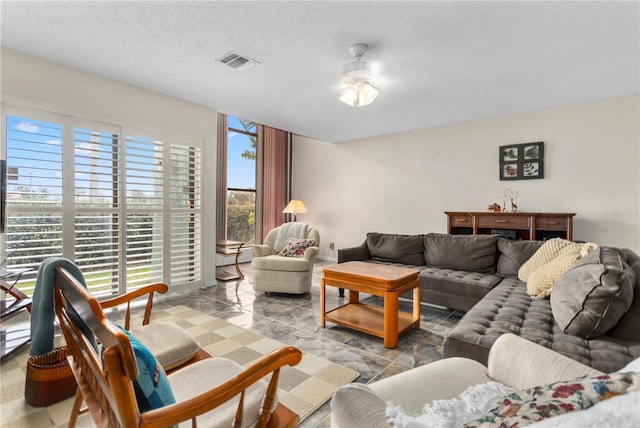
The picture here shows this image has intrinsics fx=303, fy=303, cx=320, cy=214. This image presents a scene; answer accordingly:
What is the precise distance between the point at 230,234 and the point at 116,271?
2913 mm

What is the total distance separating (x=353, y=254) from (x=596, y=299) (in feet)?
8.52

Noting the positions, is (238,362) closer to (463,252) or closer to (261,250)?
(261,250)

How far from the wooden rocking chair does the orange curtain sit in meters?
5.35

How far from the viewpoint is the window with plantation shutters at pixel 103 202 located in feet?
8.77

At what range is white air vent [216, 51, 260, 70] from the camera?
8.65 feet

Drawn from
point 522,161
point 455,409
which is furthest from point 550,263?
point 522,161

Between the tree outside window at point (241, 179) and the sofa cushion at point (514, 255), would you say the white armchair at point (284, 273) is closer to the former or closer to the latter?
the sofa cushion at point (514, 255)

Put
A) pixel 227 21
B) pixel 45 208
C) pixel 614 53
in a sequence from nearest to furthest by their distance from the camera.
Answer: pixel 227 21, pixel 614 53, pixel 45 208

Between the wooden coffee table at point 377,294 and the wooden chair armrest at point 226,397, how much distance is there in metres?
1.58

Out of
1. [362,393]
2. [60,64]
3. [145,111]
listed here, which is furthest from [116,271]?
[362,393]

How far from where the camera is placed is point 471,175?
187 inches

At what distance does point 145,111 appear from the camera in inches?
136

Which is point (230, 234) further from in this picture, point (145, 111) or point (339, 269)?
point (339, 269)

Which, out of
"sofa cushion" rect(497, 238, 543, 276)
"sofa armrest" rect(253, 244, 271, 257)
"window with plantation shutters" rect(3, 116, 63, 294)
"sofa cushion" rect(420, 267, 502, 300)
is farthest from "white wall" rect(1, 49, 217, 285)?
"sofa cushion" rect(497, 238, 543, 276)
